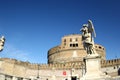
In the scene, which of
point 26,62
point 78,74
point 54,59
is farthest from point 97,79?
point 54,59

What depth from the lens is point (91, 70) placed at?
11.8 metres

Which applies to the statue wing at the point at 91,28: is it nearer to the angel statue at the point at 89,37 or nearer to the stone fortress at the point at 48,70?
the angel statue at the point at 89,37

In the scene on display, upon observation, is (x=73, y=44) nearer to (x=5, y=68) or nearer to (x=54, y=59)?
(x=54, y=59)

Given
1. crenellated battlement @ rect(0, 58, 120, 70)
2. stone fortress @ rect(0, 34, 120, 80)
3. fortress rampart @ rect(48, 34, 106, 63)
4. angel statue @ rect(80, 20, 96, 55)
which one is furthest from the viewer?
fortress rampart @ rect(48, 34, 106, 63)

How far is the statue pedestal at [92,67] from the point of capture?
11.5m

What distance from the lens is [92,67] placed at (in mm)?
11852

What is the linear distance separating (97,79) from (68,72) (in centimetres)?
3776

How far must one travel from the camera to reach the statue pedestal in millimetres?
11541

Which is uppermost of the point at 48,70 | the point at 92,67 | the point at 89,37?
the point at 89,37

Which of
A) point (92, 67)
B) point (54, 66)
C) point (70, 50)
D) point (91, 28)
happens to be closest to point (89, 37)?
point (91, 28)

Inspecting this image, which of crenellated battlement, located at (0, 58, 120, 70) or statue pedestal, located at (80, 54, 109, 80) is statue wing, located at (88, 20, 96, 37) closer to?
statue pedestal, located at (80, 54, 109, 80)

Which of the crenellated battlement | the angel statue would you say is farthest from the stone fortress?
the angel statue

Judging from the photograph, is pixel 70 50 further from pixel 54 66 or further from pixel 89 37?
pixel 89 37

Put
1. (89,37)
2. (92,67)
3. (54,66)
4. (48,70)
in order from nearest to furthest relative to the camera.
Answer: (92,67), (89,37), (48,70), (54,66)
